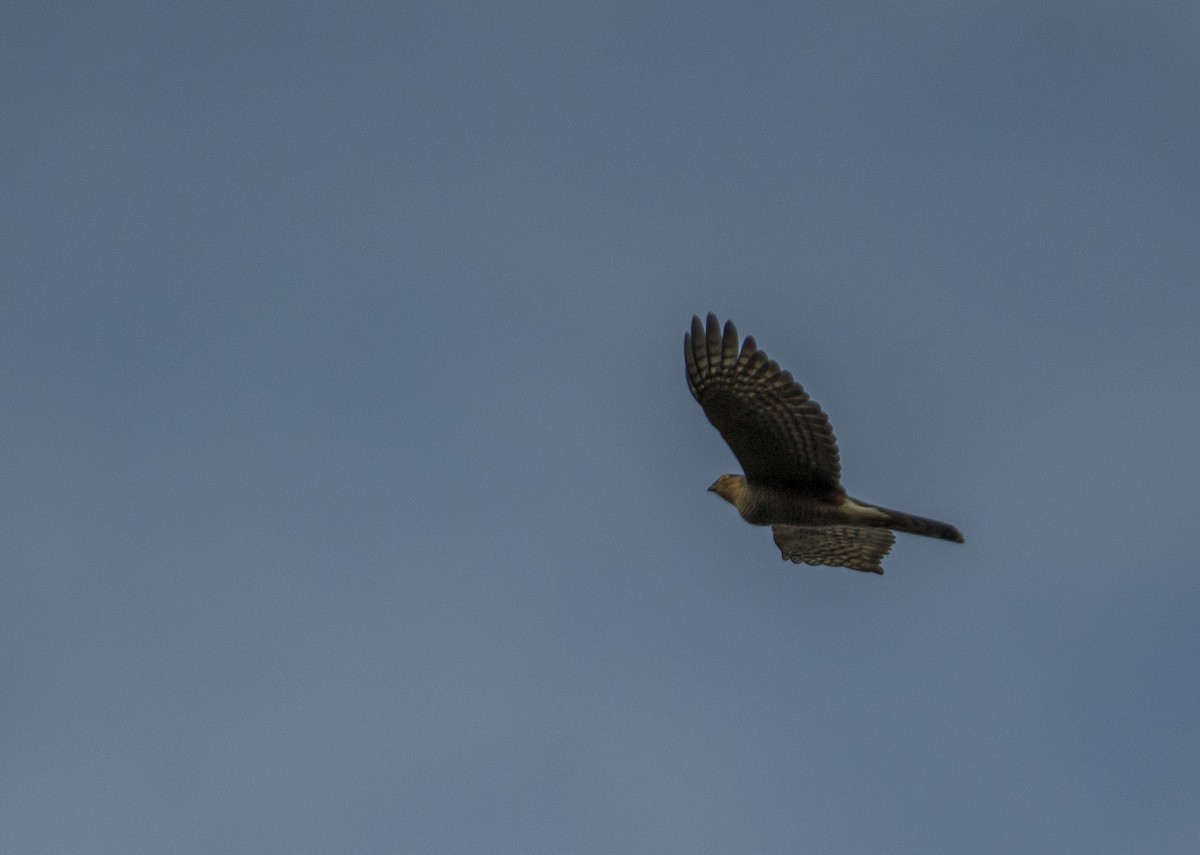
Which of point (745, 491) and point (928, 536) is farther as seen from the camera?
point (745, 491)

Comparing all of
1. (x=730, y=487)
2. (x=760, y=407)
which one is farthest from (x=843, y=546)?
(x=760, y=407)

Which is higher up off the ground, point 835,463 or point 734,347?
point 734,347

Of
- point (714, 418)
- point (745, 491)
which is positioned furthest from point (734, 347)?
point (745, 491)

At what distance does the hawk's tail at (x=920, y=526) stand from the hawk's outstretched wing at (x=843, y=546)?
792 mm

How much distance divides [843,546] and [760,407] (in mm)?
2265

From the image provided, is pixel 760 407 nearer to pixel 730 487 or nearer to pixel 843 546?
pixel 730 487

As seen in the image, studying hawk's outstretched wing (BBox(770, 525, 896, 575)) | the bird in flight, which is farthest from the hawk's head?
hawk's outstretched wing (BBox(770, 525, 896, 575))

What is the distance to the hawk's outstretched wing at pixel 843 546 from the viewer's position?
1852 centimetres

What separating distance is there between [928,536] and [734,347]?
302 centimetres

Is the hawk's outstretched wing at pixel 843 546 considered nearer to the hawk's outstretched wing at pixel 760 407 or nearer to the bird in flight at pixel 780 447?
the bird in flight at pixel 780 447

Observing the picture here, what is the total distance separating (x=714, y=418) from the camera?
1784 cm

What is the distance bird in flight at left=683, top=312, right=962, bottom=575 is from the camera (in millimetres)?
17438

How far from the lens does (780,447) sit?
1775cm

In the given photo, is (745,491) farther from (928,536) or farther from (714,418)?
(928,536)
